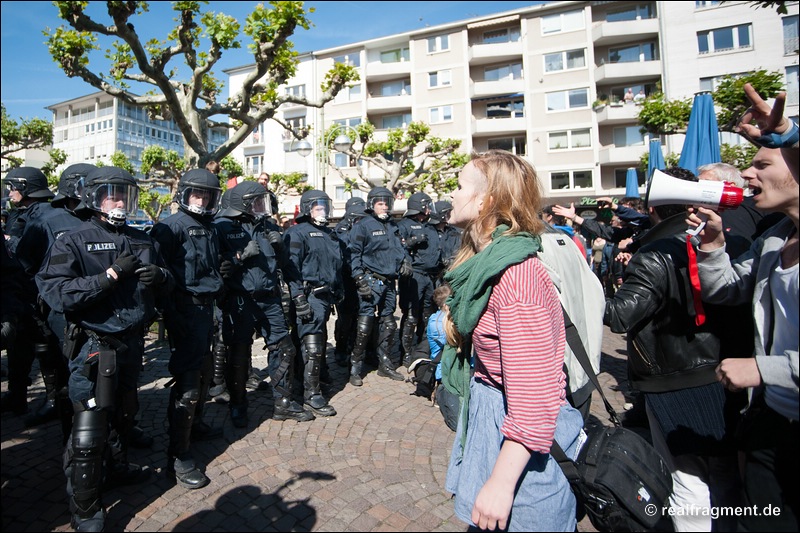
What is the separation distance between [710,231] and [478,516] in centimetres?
188

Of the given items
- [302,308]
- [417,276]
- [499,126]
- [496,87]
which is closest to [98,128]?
[496,87]

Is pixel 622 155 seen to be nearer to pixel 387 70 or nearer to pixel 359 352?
pixel 387 70

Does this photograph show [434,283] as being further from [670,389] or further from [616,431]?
[616,431]

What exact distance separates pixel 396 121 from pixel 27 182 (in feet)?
106

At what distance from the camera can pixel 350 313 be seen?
6.82 metres

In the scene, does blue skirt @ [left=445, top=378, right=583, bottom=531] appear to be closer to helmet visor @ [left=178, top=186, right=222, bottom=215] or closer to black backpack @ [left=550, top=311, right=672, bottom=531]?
black backpack @ [left=550, top=311, right=672, bottom=531]

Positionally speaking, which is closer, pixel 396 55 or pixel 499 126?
pixel 499 126

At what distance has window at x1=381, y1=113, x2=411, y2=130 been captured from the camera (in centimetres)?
A: 3511

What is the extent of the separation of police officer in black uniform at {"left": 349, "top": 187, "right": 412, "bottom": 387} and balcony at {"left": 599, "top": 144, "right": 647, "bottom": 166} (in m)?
27.3

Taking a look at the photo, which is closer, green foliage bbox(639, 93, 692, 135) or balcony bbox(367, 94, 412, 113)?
green foliage bbox(639, 93, 692, 135)

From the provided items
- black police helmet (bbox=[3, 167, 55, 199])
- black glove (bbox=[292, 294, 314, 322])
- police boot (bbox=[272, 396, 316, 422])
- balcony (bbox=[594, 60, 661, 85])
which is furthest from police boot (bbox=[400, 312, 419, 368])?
balcony (bbox=[594, 60, 661, 85])

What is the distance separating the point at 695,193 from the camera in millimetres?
2217

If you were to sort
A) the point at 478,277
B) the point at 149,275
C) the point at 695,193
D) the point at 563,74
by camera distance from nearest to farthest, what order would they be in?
the point at 478,277 < the point at 695,193 < the point at 149,275 < the point at 563,74

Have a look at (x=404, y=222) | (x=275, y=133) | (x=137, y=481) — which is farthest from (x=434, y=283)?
(x=275, y=133)
